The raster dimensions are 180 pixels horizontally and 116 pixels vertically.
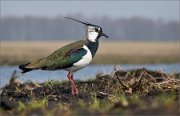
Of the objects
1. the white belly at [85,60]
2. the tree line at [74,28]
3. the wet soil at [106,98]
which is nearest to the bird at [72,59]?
the white belly at [85,60]

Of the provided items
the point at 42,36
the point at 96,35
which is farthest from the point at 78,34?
the point at 96,35

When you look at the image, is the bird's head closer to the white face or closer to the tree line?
the white face

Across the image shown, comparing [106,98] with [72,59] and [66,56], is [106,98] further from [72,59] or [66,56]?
[66,56]

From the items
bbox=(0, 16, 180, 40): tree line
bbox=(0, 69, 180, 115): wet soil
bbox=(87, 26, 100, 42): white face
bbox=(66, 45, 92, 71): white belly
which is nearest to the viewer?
bbox=(0, 69, 180, 115): wet soil

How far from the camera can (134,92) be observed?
37.8ft

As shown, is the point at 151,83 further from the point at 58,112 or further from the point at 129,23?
the point at 129,23

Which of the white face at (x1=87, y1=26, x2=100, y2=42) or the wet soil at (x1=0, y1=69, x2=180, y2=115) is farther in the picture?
the white face at (x1=87, y1=26, x2=100, y2=42)

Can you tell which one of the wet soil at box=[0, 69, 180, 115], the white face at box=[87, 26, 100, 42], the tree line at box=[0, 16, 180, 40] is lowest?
the tree line at box=[0, 16, 180, 40]

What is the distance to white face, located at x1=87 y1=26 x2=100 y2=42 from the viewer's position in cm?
1240

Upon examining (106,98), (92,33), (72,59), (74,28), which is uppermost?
(92,33)

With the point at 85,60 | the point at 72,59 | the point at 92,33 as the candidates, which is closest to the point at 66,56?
the point at 72,59

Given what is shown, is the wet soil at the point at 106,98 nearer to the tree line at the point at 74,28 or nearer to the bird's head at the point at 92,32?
the bird's head at the point at 92,32

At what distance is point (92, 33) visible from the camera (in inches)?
492

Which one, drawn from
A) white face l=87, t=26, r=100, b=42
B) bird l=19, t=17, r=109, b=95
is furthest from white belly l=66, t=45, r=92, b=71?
white face l=87, t=26, r=100, b=42
